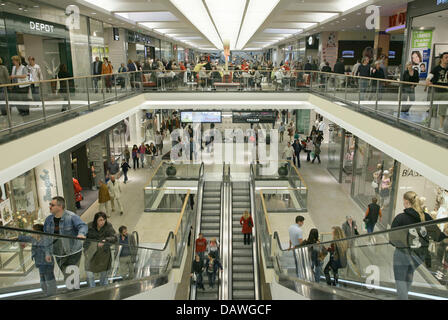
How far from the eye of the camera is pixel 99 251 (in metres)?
4.93

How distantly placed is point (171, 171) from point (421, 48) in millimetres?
10937

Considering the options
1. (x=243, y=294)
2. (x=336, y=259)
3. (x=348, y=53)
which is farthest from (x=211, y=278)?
(x=348, y=53)

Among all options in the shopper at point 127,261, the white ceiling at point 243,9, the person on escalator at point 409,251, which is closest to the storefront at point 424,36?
the white ceiling at point 243,9

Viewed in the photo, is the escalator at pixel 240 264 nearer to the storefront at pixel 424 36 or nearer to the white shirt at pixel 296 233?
the white shirt at pixel 296 233

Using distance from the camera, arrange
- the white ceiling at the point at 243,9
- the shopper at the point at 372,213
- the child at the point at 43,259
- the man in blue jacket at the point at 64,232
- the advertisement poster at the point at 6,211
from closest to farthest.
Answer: the child at the point at 43,259 < the man in blue jacket at the point at 64,232 < the shopper at the point at 372,213 < the advertisement poster at the point at 6,211 < the white ceiling at the point at 243,9

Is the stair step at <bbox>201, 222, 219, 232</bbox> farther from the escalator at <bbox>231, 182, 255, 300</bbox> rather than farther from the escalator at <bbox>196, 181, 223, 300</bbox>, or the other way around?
the escalator at <bbox>231, 182, 255, 300</bbox>

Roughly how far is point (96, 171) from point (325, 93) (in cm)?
1020

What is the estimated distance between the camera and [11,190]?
31.4 ft

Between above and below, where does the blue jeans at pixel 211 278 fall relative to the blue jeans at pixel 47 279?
below

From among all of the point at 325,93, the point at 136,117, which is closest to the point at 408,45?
the point at 325,93

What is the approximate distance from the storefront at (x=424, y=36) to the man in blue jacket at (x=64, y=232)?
10810mm

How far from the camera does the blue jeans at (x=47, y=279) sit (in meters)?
3.98

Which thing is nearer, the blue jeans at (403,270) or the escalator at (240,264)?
the blue jeans at (403,270)

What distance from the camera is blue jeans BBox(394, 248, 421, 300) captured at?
146 inches
